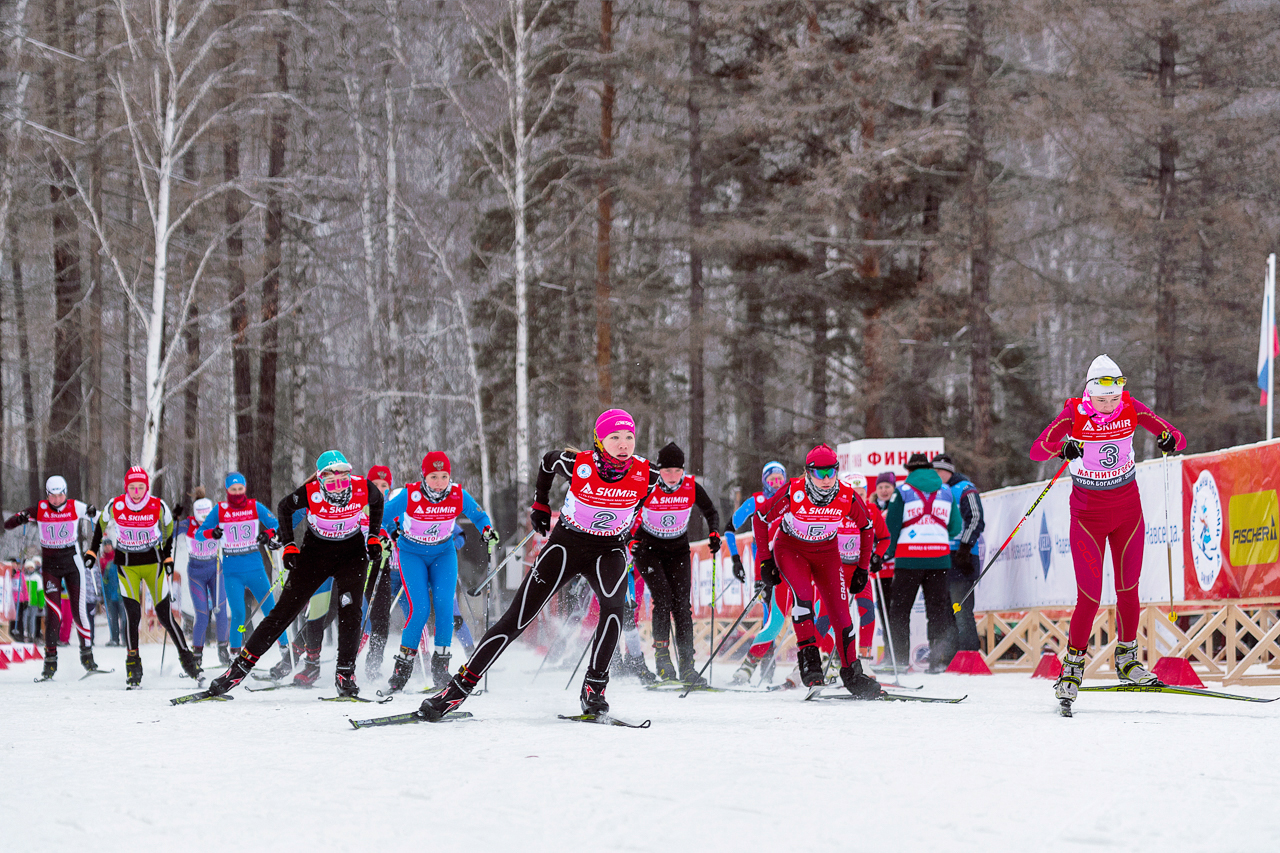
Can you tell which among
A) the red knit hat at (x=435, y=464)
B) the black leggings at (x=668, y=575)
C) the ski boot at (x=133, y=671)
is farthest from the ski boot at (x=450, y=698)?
the ski boot at (x=133, y=671)

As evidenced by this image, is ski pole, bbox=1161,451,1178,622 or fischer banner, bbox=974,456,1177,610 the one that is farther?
fischer banner, bbox=974,456,1177,610

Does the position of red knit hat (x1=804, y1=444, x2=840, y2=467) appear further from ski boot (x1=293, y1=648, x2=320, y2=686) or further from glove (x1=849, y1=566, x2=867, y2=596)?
ski boot (x1=293, y1=648, x2=320, y2=686)

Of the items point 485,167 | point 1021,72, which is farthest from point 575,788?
point 485,167

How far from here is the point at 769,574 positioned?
9.30 metres

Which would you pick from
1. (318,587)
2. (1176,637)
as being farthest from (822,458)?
(1176,637)

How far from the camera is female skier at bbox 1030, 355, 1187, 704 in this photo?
315 inches

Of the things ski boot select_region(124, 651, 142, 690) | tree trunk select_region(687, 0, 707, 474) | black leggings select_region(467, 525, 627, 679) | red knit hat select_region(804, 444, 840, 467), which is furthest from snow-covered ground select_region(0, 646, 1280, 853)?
tree trunk select_region(687, 0, 707, 474)

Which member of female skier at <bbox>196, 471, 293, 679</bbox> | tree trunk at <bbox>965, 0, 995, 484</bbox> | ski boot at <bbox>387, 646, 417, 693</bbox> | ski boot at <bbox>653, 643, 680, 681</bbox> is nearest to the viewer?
ski boot at <bbox>387, 646, 417, 693</bbox>

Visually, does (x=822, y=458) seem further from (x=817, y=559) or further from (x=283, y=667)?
(x=283, y=667)

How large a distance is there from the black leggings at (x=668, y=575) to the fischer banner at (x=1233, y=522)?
378cm

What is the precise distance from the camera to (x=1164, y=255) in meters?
24.1

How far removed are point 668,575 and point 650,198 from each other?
→ 1580 cm

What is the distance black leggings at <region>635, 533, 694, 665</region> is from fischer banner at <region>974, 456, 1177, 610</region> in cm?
293

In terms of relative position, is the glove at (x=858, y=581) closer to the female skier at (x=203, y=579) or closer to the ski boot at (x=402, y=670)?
the ski boot at (x=402, y=670)
